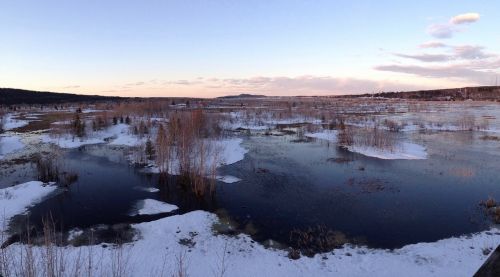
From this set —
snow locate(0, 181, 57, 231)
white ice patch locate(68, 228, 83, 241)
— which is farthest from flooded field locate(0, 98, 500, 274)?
snow locate(0, 181, 57, 231)

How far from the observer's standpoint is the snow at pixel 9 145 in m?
22.4

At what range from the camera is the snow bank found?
882 inches

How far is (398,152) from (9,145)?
79.2 ft

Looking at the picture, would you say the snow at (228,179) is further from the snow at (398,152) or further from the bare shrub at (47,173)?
the snow at (398,152)

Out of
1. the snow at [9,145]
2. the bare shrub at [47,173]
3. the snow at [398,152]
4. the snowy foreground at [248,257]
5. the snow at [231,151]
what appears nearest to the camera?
the snowy foreground at [248,257]

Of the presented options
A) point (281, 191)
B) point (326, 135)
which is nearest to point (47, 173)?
point (281, 191)

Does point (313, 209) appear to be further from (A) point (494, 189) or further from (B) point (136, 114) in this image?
(B) point (136, 114)

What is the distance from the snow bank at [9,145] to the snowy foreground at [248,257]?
627 inches

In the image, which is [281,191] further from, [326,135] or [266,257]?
[326,135]

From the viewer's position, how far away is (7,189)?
45.4 ft

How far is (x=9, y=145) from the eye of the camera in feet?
79.3

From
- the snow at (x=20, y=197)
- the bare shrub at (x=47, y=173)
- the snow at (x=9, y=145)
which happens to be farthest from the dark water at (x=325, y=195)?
the snow at (x=9, y=145)

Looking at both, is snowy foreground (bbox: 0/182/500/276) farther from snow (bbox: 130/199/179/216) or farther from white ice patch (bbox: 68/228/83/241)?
snow (bbox: 130/199/179/216)

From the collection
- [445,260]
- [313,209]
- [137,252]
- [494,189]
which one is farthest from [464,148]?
[137,252]
